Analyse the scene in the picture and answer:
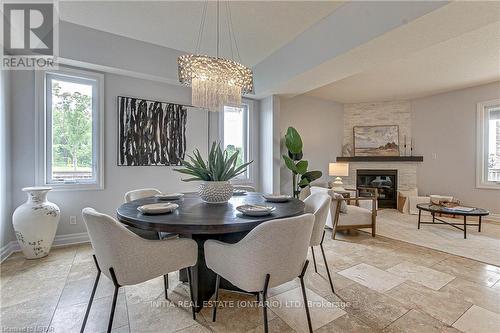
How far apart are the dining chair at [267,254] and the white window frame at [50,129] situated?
278cm

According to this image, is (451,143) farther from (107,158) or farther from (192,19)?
(107,158)

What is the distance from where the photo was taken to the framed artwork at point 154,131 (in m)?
3.42

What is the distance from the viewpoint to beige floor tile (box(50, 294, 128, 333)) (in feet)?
5.10

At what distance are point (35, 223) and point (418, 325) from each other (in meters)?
3.71

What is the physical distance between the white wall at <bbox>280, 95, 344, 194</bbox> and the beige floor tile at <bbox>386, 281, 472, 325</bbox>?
299cm

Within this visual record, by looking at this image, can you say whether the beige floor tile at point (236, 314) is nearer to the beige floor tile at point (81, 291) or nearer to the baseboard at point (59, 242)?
the beige floor tile at point (81, 291)

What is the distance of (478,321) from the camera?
164 centimetres

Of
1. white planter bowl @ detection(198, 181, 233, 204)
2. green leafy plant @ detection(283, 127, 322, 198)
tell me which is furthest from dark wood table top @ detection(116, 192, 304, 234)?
green leafy plant @ detection(283, 127, 322, 198)

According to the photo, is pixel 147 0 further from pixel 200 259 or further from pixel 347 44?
pixel 200 259

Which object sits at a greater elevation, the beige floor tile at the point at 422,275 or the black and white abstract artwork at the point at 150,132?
the black and white abstract artwork at the point at 150,132

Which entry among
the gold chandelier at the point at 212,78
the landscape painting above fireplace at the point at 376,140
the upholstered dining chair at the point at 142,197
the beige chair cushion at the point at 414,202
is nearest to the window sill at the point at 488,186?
the beige chair cushion at the point at 414,202

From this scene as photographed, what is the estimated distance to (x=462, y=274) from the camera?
2.33m

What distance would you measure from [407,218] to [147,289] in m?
→ 4.87

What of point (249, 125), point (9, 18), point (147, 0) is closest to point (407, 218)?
point (249, 125)
